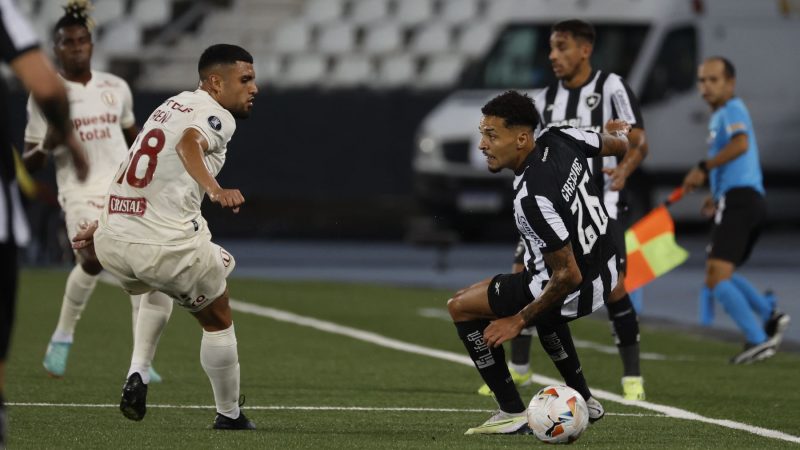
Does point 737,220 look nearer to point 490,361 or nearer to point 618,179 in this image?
point 618,179

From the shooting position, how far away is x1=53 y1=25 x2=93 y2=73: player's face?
9891 mm

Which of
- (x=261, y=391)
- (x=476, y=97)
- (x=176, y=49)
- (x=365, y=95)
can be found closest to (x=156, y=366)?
(x=261, y=391)

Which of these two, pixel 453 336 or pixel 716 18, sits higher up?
pixel 716 18

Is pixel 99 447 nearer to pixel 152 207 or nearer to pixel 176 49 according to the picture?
pixel 152 207

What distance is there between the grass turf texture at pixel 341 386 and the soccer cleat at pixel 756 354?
101 mm

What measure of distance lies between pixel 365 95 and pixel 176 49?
382 centimetres

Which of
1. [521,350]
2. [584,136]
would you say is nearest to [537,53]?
[521,350]

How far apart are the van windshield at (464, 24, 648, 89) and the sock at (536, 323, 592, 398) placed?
43.8ft

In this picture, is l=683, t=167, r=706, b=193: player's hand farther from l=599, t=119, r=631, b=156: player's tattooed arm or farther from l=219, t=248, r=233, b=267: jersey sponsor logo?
l=219, t=248, r=233, b=267: jersey sponsor logo

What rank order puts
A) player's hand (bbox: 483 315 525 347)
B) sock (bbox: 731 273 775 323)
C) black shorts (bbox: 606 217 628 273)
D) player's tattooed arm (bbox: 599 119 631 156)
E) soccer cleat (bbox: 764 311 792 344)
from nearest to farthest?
player's hand (bbox: 483 315 525 347)
player's tattooed arm (bbox: 599 119 631 156)
black shorts (bbox: 606 217 628 273)
soccer cleat (bbox: 764 311 792 344)
sock (bbox: 731 273 775 323)

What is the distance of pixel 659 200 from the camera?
21.5 meters

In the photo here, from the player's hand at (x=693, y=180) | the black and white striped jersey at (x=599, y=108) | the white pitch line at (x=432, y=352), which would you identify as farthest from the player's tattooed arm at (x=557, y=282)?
the player's hand at (x=693, y=180)

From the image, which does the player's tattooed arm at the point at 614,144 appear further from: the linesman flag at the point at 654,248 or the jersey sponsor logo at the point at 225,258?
the linesman flag at the point at 654,248

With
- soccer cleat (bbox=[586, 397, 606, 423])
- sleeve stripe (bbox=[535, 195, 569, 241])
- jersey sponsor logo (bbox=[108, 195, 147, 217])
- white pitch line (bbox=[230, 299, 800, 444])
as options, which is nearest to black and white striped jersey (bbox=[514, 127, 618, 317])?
sleeve stripe (bbox=[535, 195, 569, 241])
